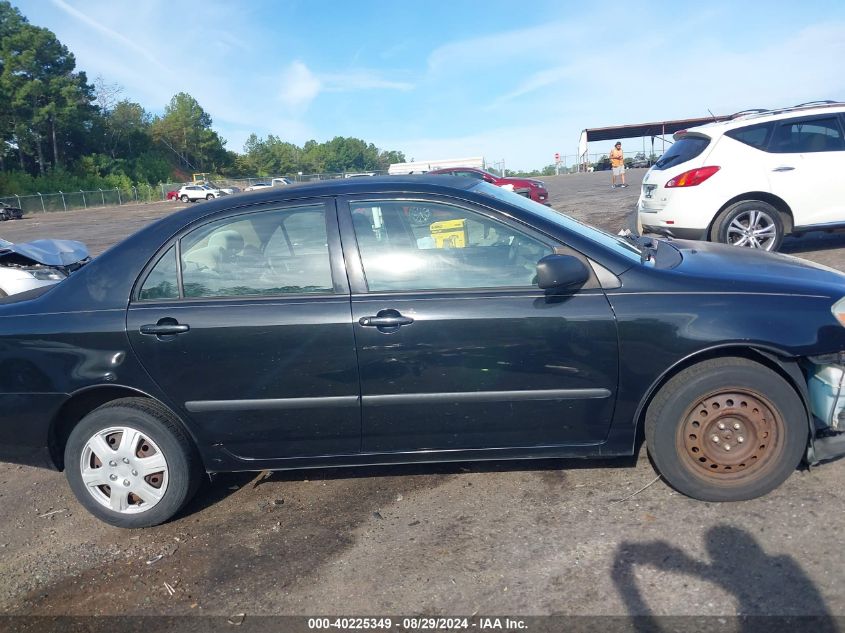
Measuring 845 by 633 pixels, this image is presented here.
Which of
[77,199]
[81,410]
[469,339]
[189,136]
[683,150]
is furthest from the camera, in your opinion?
[189,136]

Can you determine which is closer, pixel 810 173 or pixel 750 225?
pixel 810 173

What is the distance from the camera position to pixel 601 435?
316cm

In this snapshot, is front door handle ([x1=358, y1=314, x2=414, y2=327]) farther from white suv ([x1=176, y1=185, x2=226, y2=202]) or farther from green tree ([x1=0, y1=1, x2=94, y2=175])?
green tree ([x1=0, y1=1, x2=94, y2=175])

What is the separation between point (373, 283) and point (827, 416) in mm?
2232

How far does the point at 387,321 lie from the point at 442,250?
1.53ft

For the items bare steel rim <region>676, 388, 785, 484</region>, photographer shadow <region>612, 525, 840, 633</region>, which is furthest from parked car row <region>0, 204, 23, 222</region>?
photographer shadow <region>612, 525, 840, 633</region>

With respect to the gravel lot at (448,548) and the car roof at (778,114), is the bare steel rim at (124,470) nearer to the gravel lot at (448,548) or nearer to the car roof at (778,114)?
the gravel lot at (448,548)

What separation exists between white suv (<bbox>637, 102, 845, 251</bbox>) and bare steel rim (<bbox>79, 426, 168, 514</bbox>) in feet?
20.6

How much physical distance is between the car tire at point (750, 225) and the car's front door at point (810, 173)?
8.1 inches

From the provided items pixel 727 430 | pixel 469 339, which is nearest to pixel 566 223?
pixel 469 339

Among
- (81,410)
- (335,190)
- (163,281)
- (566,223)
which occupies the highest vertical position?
(335,190)

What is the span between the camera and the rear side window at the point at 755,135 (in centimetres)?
727

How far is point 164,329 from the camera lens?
317cm

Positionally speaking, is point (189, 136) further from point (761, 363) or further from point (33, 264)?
point (761, 363)
